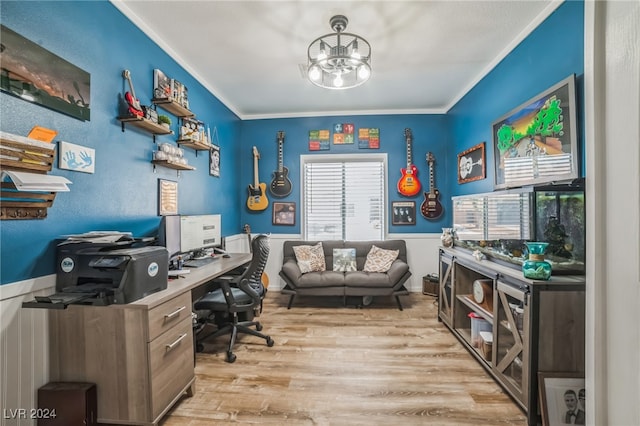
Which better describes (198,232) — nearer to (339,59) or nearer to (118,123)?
(118,123)

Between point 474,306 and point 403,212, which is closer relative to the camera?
point 474,306

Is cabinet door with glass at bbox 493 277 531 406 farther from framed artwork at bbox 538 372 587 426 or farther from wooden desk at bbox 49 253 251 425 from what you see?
wooden desk at bbox 49 253 251 425

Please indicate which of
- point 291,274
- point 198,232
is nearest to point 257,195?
point 291,274

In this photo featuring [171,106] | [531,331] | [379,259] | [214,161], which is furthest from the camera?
[379,259]

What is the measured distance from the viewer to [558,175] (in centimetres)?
206

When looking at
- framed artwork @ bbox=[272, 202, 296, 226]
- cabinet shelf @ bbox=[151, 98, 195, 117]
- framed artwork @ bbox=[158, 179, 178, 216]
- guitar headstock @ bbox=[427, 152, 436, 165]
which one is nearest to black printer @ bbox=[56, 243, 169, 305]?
framed artwork @ bbox=[158, 179, 178, 216]

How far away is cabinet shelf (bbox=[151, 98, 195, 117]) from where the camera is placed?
2.46 metres

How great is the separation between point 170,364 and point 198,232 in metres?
1.41

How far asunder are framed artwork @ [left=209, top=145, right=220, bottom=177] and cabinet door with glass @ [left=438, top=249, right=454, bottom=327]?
2.86m

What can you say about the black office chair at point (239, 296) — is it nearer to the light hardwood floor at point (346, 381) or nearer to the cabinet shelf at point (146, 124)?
the light hardwood floor at point (346, 381)

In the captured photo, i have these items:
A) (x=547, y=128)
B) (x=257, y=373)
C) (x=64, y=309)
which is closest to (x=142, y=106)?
(x=64, y=309)

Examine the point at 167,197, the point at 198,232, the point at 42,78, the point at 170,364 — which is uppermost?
the point at 42,78

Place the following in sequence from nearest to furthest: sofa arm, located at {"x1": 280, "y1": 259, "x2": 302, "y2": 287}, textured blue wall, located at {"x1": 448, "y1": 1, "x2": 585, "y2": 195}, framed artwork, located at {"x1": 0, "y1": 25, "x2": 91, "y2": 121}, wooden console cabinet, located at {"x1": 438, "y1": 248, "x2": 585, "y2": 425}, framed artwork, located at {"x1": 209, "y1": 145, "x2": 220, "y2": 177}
Result: framed artwork, located at {"x1": 0, "y1": 25, "x2": 91, "y2": 121}
wooden console cabinet, located at {"x1": 438, "y1": 248, "x2": 585, "y2": 425}
textured blue wall, located at {"x1": 448, "y1": 1, "x2": 585, "y2": 195}
framed artwork, located at {"x1": 209, "y1": 145, "x2": 220, "y2": 177}
sofa arm, located at {"x1": 280, "y1": 259, "x2": 302, "y2": 287}

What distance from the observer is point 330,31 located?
2.46m
